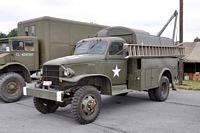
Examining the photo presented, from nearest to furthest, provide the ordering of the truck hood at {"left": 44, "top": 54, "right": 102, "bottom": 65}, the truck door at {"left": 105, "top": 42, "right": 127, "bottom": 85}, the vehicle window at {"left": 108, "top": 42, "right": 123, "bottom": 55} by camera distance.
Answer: the truck hood at {"left": 44, "top": 54, "right": 102, "bottom": 65} → the truck door at {"left": 105, "top": 42, "right": 127, "bottom": 85} → the vehicle window at {"left": 108, "top": 42, "right": 123, "bottom": 55}

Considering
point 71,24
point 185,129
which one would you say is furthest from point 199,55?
point 185,129

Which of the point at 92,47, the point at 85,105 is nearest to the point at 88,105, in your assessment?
the point at 85,105

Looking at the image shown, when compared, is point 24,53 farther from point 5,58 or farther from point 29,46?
point 5,58

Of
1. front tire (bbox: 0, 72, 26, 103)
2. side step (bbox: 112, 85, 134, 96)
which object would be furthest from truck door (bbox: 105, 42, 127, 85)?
front tire (bbox: 0, 72, 26, 103)

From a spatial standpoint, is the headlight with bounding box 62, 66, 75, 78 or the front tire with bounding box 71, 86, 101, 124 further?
the headlight with bounding box 62, 66, 75, 78

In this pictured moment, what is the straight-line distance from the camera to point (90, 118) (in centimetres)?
570

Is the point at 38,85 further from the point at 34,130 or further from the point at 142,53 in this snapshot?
the point at 142,53

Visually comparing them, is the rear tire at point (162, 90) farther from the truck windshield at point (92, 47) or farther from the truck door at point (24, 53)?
the truck door at point (24, 53)

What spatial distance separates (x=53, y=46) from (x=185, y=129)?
610 centimetres

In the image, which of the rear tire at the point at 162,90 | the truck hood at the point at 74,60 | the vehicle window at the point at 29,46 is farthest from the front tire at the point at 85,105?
the vehicle window at the point at 29,46

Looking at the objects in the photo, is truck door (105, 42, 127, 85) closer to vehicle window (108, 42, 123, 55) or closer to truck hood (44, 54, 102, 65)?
vehicle window (108, 42, 123, 55)

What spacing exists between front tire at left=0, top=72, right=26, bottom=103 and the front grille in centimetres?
282

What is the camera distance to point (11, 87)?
8508 millimetres

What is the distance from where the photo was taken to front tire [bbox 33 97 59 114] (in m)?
6.46
